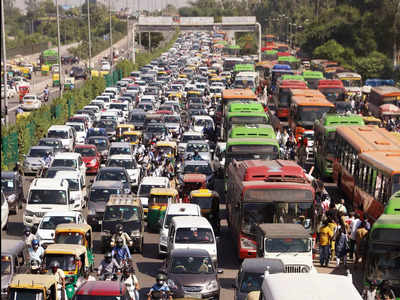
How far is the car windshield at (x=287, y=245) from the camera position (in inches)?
912

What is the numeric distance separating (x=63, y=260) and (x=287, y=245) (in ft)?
17.8

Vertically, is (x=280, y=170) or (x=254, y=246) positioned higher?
(x=280, y=170)

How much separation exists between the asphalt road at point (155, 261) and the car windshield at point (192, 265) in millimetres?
1475

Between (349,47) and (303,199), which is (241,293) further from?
(349,47)

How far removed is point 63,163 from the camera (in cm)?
3756

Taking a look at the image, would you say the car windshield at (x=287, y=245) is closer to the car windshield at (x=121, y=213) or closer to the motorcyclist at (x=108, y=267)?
the motorcyclist at (x=108, y=267)

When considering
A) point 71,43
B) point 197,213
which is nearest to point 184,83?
point 197,213

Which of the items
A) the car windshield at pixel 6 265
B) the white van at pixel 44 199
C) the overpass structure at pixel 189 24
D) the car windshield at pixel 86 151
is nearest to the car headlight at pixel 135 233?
the white van at pixel 44 199

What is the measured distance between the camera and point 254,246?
84.6ft

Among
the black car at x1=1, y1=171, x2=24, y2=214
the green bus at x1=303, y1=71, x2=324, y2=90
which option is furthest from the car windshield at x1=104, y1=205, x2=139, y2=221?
the green bus at x1=303, y1=71, x2=324, y2=90

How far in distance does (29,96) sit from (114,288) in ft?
183

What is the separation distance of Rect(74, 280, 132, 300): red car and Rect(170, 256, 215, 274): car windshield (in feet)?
11.4

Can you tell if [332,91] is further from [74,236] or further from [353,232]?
[74,236]

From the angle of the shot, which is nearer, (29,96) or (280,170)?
(280,170)
